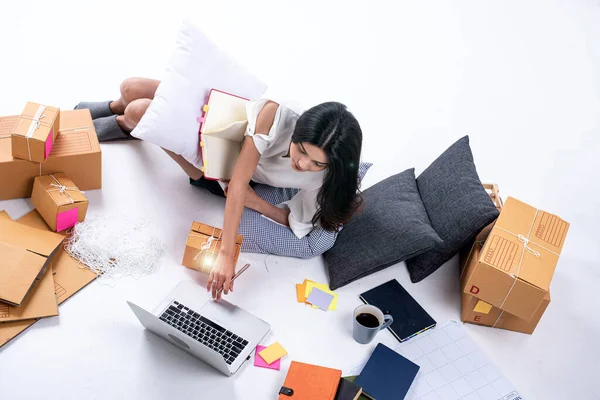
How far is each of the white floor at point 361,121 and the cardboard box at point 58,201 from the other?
0.13 m

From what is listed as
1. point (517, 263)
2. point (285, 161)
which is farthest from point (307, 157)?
point (517, 263)

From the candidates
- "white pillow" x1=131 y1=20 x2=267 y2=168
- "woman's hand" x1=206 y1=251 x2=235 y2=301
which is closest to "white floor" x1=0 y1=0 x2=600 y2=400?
"woman's hand" x1=206 y1=251 x2=235 y2=301

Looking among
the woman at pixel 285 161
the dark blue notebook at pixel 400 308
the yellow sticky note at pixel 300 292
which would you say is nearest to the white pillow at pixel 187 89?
the woman at pixel 285 161

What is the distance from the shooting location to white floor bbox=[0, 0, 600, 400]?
6.65 feet

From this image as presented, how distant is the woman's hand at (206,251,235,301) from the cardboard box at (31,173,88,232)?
0.58 metres

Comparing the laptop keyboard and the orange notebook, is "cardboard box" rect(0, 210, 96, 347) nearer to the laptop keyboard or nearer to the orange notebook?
the laptop keyboard

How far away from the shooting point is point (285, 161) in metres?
2.36

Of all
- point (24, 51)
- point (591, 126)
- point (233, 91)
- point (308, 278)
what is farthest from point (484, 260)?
point (24, 51)

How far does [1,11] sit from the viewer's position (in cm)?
332

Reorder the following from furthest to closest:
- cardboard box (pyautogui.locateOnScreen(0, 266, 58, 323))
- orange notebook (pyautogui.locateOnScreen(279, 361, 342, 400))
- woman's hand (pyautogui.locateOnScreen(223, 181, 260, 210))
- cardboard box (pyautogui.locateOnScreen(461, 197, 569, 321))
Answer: woman's hand (pyautogui.locateOnScreen(223, 181, 260, 210)) < cardboard box (pyautogui.locateOnScreen(461, 197, 569, 321)) < cardboard box (pyautogui.locateOnScreen(0, 266, 58, 323)) < orange notebook (pyautogui.locateOnScreen(279, 361, 342, 400))

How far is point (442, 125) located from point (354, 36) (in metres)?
0.97

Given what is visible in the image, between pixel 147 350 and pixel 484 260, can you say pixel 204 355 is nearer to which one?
pixel 147 350

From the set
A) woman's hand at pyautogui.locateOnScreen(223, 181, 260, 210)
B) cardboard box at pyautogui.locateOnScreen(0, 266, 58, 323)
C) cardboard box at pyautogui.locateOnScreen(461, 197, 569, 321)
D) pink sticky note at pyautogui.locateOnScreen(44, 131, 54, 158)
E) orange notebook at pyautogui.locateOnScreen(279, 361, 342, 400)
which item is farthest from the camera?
woman's hand at pyautogui.locateOnScreen(223, 181, 260, 210)

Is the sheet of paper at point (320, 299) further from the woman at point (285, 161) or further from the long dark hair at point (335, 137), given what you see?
the long dark hair at point (335, 137)
